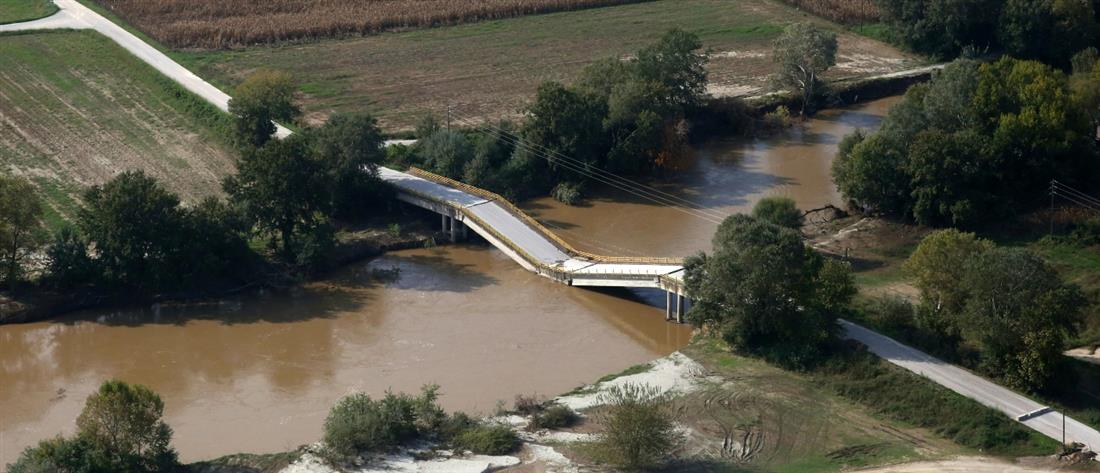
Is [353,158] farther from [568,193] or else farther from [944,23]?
[944,23]

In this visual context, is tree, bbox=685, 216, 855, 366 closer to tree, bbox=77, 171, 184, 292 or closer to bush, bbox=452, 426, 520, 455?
bush, bbox=452, 426, 520, 455

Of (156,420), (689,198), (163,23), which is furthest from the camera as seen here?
(163,23)

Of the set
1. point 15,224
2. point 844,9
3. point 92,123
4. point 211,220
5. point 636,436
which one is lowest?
point 636,436

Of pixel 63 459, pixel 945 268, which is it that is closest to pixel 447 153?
pixel 945 268

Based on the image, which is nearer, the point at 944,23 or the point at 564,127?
the point at 564,127

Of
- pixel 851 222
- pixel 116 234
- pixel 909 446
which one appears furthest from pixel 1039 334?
pixel 116 234

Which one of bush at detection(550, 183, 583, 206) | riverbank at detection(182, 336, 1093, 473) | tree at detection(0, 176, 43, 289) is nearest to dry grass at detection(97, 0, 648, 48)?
bush at detection(550, 183, 583, 206)

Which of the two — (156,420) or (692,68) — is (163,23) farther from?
(156,420)
